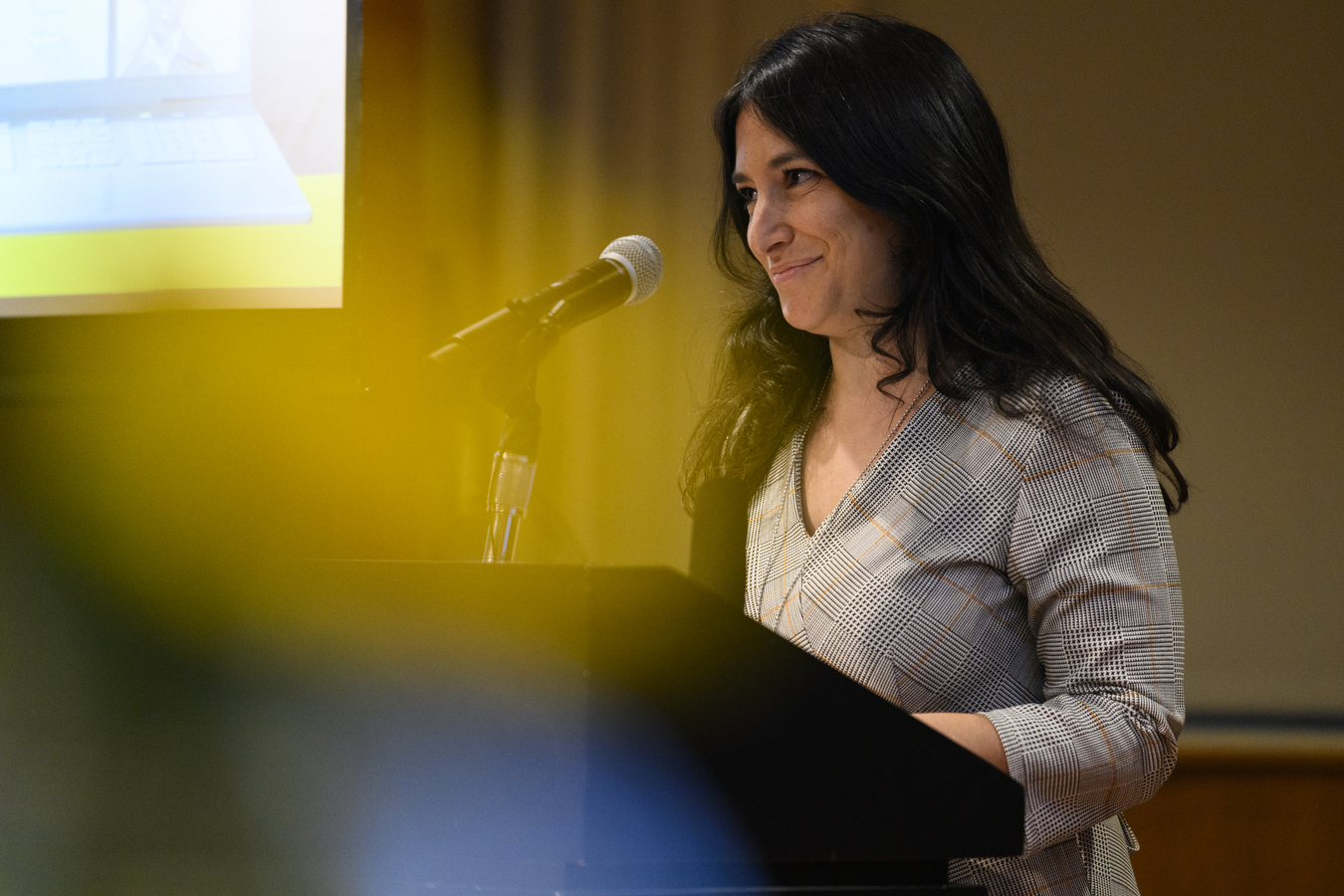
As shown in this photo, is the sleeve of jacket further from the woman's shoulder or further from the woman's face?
the woman's face

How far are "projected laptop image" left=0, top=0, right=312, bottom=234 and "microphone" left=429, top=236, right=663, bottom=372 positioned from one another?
1.59 ft

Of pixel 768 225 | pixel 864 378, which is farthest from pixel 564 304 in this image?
pixel 864 378

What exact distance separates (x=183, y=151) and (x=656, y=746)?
114 cm

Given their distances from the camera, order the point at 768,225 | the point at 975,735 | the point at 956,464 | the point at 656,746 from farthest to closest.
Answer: the point at 768,225 < the point at 956,464 < the point at 975,735 < the point at 656,746

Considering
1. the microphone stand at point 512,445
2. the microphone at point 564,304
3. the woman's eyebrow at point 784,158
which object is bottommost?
the microphone stand at point 512,445

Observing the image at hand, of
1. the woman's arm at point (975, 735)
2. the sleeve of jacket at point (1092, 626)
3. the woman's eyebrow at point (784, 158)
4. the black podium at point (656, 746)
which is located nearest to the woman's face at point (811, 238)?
the woman's eyebrow at point (784, 158)

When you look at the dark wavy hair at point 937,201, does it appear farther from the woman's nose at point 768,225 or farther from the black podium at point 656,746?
the black podium at point 656,746

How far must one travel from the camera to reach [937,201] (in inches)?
37.9

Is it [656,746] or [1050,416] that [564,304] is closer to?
[1050,416]

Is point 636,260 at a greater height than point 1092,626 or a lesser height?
greater

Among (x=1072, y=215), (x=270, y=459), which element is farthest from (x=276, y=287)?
(x=1072, y=215)

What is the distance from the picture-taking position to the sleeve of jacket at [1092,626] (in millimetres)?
739

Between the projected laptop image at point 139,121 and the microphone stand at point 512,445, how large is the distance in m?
0.53

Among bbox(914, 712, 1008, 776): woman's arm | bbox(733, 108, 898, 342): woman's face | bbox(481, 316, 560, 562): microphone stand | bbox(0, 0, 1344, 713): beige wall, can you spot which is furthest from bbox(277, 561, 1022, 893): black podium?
bbox(0, 0, 1344, 713): beige wall
